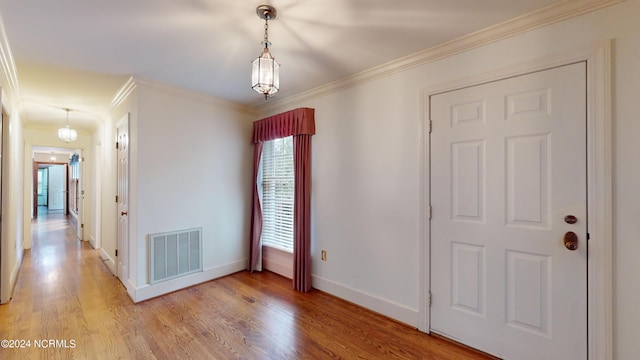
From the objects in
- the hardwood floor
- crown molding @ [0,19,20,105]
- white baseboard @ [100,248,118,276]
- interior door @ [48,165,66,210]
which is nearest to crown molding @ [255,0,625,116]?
the hardwood floor

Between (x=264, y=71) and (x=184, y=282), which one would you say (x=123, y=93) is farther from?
(x=264, y=71)

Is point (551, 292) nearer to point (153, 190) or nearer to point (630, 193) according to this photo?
point (630, 193)

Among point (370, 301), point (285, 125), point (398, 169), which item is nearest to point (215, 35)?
point (285, 125)

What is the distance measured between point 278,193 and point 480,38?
109 inches

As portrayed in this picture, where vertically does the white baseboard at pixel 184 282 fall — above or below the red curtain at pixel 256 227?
below

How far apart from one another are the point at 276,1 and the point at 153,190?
242 centimetres

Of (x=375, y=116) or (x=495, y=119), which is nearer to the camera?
(x=495, y=119)

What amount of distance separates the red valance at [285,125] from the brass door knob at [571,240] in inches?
95.3

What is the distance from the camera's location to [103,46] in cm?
213

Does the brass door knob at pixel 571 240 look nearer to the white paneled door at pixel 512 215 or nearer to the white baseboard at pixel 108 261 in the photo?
the white paneled door at pixel 512 215

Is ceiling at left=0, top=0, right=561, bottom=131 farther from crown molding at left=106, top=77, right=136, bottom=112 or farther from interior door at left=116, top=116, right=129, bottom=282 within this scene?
interior door at left=116, top=116, right=129, bottom=282

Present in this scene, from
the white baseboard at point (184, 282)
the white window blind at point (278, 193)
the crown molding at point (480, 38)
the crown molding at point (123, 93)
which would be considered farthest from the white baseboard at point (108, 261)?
the crown molding at point (480, 38)

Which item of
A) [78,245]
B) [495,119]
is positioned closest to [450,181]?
[495,119]

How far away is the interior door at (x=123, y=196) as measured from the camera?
10.0 ft
